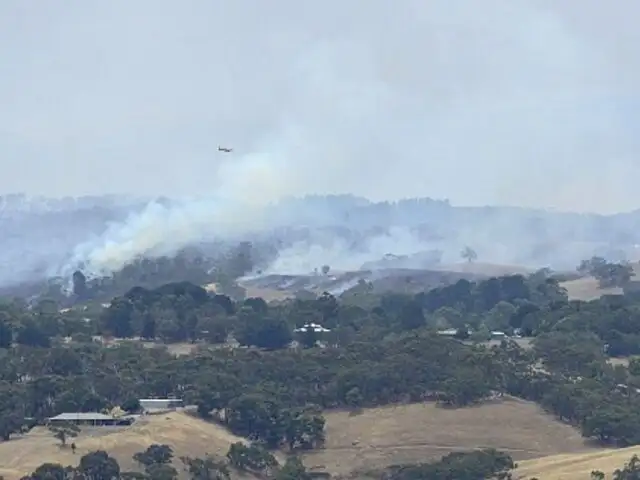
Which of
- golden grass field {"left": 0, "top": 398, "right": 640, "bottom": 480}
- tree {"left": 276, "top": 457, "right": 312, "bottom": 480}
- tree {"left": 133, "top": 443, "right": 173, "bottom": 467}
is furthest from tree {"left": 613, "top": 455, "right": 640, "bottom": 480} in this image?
tree {"left": 133, "top": 443, "right": 173, "bottom": 467}

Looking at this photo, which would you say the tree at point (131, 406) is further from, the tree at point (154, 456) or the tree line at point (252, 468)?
the tree at point (154, 456)

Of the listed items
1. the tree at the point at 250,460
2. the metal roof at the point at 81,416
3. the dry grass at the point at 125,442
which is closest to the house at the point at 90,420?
the metal roof at the point at 81,416

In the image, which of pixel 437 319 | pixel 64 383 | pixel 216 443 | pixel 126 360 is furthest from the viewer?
pixel 437 319

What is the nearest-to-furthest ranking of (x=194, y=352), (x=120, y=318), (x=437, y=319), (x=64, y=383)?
(x=64, y=383)
(x=194, y=352)
(x=120, y=318)
(x=437, y=319)

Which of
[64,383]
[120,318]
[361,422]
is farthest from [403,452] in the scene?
[120,318]

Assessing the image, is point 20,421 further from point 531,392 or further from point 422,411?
point 531,392

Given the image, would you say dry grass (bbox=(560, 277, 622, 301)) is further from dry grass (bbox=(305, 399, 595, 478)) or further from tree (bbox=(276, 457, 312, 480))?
tree (bbox=(276, 457, 312, 480))
